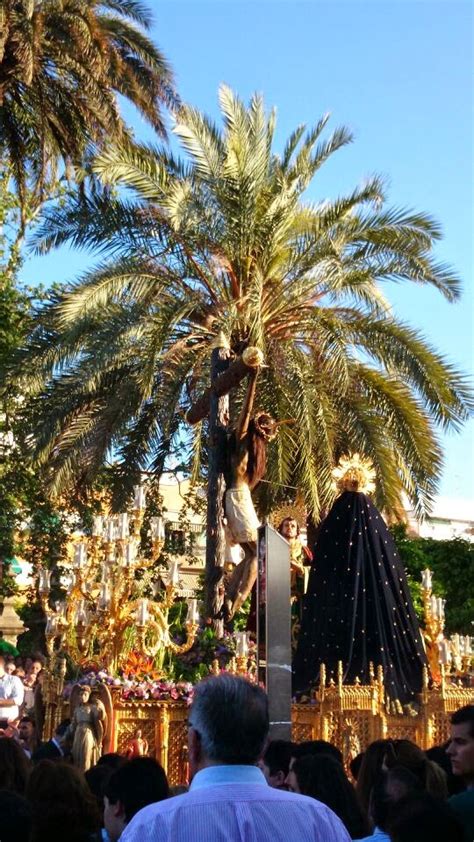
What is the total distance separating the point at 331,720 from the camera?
456 inches

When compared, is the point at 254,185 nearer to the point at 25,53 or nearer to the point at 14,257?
the point at 25,53

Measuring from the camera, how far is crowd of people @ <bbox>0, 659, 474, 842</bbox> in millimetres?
2752

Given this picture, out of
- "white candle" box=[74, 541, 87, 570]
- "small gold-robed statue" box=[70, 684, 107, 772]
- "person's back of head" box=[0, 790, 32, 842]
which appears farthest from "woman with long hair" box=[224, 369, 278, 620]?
"person's back of head" box=[0, 790, 32, 842]

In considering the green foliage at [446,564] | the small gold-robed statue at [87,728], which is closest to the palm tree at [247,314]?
the small gold-robed statue at [87,728]

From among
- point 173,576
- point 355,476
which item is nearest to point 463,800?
point 173,576

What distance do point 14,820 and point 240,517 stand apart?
11859 millimetres

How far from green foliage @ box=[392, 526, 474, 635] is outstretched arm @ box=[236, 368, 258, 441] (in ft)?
37.0

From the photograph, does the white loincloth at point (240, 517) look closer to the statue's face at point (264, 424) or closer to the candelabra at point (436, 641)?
the statue's face at point (264, 424)

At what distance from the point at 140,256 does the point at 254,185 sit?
7.06 feet

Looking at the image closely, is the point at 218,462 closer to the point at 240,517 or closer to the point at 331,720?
the point at 240,517

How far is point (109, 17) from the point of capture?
59.6 feet

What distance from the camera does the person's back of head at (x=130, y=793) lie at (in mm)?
4113

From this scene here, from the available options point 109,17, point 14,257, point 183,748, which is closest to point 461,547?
point 14,257

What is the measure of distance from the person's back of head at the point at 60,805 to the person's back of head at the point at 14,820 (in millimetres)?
28
